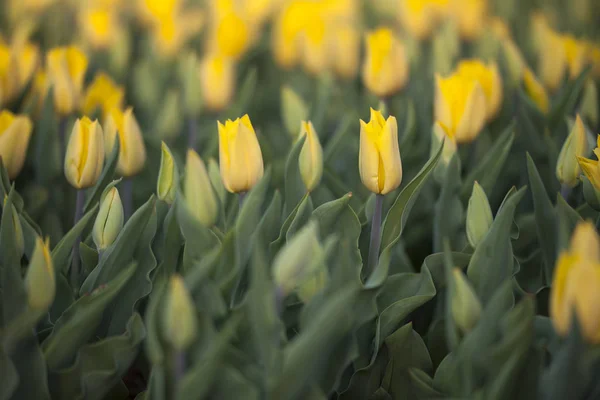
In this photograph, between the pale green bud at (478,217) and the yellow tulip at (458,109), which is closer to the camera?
the pale green bud at (478,217)

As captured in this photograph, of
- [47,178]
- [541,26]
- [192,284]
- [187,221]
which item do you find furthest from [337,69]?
[192,284]

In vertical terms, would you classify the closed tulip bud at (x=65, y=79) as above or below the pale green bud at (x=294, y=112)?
above

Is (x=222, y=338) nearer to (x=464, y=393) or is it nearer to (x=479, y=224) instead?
(x=464, y=393)

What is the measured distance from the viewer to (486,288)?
2.68ft

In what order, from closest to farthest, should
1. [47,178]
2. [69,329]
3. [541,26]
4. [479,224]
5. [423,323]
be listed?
[69,329] → [479,224] → [423,323] → [47,178] → [541,26]

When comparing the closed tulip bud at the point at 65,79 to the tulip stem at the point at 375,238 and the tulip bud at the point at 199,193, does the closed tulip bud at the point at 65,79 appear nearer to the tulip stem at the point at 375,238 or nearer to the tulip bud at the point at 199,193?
the tulip bud at the point at 199,193

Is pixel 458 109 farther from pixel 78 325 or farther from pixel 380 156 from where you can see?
pixel 78 325

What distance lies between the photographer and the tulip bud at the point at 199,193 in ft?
2.64

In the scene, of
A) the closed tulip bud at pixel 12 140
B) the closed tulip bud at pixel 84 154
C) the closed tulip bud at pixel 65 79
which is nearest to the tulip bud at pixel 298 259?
the closed tulip bud at pixel 84 154

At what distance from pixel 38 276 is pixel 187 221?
0.19 meters

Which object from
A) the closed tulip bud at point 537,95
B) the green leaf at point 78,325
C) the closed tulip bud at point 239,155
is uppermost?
the closed tulip bud at point 239,155

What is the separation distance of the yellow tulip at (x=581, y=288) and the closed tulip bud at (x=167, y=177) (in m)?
0.51

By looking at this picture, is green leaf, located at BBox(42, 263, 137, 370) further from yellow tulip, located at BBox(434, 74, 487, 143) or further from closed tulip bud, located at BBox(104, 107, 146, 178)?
yellow tulip, located at BBox(434, 74, 487, 143)

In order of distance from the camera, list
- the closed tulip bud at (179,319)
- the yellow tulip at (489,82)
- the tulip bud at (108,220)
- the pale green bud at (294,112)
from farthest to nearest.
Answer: the pale green bud at (294,112) → the yellow tulip at (489,82) → the tulip bud at (108,220) → the closed tulip bud at (179,319)
